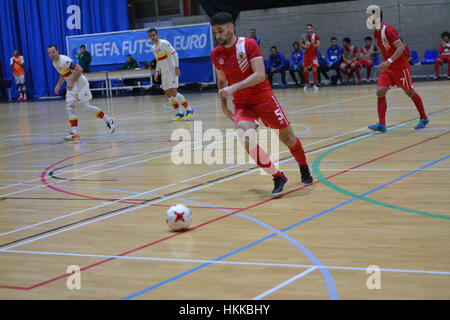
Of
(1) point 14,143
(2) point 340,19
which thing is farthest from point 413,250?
(2) point 340,19

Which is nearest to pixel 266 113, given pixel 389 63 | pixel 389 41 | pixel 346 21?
pixel 389 63

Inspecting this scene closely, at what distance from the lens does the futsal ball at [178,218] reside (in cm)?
484

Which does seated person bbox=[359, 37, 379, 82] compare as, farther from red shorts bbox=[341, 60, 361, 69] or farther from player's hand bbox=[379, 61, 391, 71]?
player's hand bbox=[379, 61, 391, 71]

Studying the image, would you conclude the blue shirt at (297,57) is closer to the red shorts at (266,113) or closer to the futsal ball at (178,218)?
the red shorts at (266,113)

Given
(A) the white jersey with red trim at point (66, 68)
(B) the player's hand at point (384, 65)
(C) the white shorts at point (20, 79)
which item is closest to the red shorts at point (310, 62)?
(A) the white jersey with red trim at point (66, 68)

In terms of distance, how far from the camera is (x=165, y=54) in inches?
573

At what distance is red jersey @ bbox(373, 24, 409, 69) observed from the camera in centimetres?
937

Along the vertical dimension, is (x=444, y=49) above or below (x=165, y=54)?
below

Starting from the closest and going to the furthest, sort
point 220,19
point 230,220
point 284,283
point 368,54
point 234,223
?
point 284,283
point 234,223
point 230,220
point 220,19
point 368,54

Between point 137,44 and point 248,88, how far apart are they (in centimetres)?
2014

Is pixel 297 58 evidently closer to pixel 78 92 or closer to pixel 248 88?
pixel 78 92

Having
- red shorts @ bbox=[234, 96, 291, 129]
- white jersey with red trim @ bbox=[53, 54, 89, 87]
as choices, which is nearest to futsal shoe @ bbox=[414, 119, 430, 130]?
red shorts @ bbox=[234, 96, 291, 129]

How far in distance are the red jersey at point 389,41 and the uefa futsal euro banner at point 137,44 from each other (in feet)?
50.0
